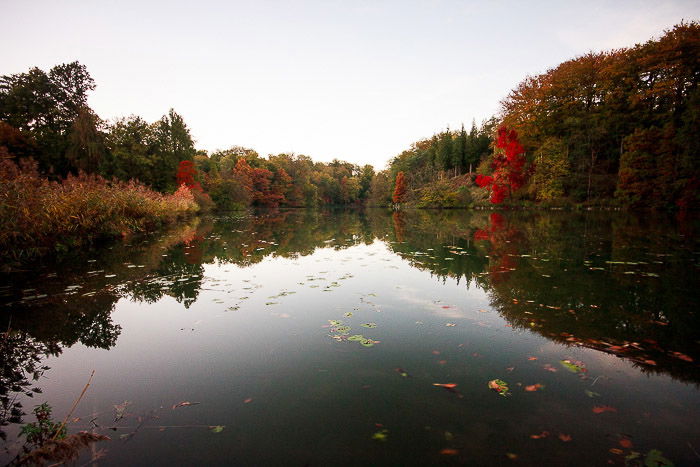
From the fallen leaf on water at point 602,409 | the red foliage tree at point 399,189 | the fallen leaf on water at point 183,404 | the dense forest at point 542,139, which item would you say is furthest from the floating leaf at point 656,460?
the red foliage tree at point 399,189

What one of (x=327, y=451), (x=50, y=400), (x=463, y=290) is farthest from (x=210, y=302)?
(x=463, y=290)

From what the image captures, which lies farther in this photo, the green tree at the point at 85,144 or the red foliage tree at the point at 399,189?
the red foliage tree at the point at 399,189

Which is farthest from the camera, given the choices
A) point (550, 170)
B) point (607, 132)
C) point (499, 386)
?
point (550, 170)

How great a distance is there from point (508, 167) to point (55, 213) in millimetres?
41141

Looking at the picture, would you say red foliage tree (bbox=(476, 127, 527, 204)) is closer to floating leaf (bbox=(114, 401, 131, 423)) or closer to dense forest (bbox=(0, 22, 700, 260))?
dense forest (bbox=(0, 22, 700, 260))

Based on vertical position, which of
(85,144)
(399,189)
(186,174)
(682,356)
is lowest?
(682,356)

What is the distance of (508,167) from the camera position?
38875 millimetres

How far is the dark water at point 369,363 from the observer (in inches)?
96.2

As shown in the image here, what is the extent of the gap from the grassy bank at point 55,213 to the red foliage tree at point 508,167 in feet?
121

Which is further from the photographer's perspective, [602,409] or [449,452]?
[602,409]

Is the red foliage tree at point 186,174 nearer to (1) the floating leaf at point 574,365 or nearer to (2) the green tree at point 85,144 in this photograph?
(2) the green tree at point 85,144

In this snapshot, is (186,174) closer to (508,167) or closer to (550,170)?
(508,167)

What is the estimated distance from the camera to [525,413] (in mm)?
2770

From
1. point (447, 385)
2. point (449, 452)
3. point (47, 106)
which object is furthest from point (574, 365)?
point (47, 106)
